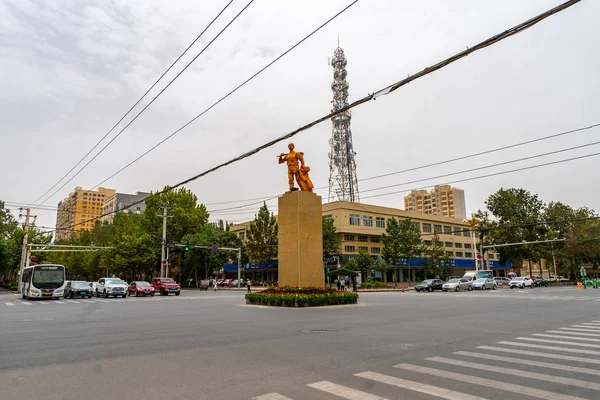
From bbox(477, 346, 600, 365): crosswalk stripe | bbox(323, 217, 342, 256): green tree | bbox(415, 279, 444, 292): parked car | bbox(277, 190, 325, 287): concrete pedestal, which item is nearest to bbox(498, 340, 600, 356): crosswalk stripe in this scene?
bbox(477, 346, 600, 365): crosswalk stripe

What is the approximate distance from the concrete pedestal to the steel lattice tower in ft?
142

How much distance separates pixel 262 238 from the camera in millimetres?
58812

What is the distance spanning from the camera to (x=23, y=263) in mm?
46875

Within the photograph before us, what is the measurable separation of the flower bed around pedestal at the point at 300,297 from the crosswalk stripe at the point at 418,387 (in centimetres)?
1457

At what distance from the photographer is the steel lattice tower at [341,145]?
6594 cm

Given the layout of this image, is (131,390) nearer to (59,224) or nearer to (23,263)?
(23,263)

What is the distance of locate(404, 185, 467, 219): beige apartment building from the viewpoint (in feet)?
513

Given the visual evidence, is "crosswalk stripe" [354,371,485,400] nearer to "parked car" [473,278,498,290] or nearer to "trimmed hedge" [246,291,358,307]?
"trimmed hedge" [246,291,358,307]

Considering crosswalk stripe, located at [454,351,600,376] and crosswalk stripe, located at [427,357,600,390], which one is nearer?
crosswalk stripe, located at [427,357,600,390]

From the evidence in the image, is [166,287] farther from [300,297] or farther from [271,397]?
[271,397]

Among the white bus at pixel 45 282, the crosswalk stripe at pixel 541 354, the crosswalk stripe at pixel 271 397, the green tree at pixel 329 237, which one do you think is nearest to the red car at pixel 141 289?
the white bus at pixel 45 282

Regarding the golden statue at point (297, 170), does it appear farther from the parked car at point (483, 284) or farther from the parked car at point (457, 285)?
the parked car at point (483, 284)

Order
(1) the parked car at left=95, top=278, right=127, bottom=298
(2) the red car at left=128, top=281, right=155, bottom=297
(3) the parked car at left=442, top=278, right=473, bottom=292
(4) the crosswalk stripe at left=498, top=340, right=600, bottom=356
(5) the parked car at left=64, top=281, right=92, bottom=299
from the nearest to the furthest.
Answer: (4) the crosswalk stripe at left=498, top=340, right=600, bottom=356
(5) the parked car at left=64, top=281, right=92, bottom=299
(1) the parked car at left=95, top=278, right=127, bottom=298
(2) the red car at left=128, top=281, right=155, bottom=297
(3) the parked car at left=442, top=278, right=473, bottom=292

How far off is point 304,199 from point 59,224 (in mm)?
138447
